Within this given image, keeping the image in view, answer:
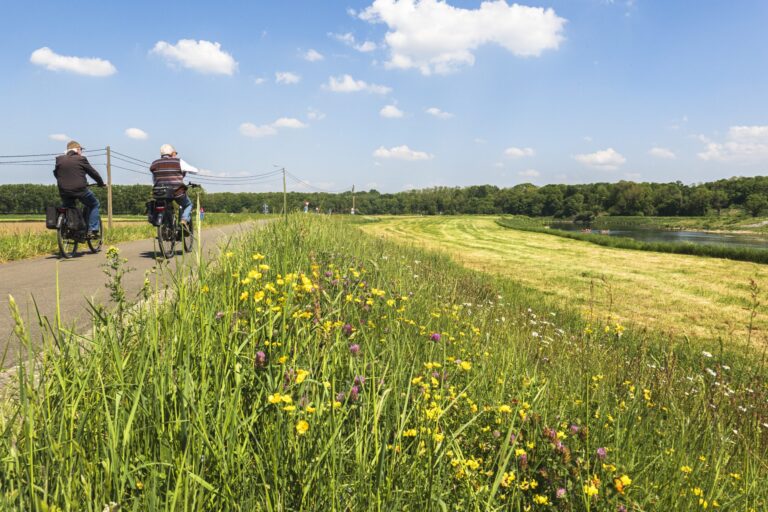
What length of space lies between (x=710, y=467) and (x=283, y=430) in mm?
2322

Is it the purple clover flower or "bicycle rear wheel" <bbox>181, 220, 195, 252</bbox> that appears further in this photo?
"bicycle rear wheel" <bbox>181, 220, 195, 252</bbox>

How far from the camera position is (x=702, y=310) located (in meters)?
9.22

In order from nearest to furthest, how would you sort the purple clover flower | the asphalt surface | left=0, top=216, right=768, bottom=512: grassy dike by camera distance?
left=0, top=216, right=768, bottom=512: grassy dike < the purple clover flower < the asphalt surface

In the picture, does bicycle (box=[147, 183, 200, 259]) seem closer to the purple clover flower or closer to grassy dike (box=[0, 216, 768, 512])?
grassy dike (box=[0, 216, 768, 512])

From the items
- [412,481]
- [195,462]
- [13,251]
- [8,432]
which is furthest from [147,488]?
[13,251]

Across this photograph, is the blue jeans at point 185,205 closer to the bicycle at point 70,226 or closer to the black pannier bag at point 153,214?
the black pannier bag at point 153,214

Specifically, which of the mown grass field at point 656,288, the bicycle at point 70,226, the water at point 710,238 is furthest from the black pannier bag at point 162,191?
the water at point 710,238

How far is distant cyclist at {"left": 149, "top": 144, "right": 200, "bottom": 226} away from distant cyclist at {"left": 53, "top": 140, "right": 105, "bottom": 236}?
50.9 inches

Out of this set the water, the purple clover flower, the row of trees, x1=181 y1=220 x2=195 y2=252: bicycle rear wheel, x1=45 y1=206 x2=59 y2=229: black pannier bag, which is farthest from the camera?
the row of trees

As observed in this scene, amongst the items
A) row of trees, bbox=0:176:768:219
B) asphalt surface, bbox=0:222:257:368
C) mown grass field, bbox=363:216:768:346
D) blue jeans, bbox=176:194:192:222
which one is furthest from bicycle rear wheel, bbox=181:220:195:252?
row of trees, bbox=0:176:768:219

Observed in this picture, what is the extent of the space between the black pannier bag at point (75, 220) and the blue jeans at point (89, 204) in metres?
0.17

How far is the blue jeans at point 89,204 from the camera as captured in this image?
824 centimetres

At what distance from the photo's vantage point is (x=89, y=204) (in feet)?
27.9

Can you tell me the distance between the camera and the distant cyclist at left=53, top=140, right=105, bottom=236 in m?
7.95
